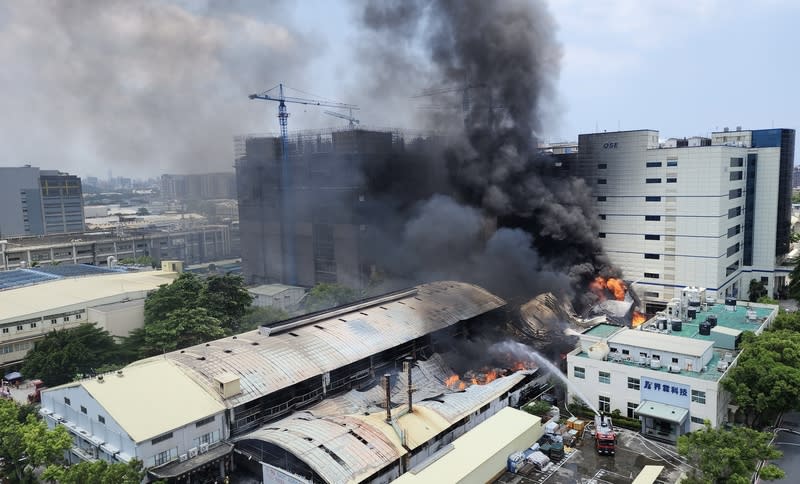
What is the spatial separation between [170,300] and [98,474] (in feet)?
67.0

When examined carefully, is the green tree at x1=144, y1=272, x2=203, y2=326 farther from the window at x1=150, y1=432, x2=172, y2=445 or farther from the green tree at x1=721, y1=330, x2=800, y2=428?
the green tree at x1=721, y1=330, x2=800, y2=428

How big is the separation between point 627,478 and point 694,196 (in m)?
26.8

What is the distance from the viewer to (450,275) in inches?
1603

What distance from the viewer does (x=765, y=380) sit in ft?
71.9

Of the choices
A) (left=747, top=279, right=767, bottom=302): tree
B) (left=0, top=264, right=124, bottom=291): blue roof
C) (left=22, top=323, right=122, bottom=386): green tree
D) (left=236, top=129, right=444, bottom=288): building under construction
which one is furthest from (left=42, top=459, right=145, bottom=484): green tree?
(left=747, top=279, right=767, bottom=302): tree

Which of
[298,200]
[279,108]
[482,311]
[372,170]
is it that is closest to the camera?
[482,311]

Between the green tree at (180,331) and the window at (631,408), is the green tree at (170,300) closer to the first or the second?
the green tree at (180,331)

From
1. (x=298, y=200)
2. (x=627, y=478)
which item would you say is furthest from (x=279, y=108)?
(x=627, y=478)

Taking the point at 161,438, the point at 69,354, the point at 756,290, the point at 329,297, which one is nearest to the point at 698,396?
the point at 161,438

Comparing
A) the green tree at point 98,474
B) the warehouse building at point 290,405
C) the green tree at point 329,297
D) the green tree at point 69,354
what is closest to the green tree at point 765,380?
the warehouse building at point 290,405

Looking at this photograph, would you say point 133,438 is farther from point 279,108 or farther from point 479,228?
point 279,108

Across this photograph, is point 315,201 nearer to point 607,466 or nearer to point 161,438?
point 161,438

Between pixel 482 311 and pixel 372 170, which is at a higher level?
pixel 372 170

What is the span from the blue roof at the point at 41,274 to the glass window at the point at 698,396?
46.7 meters
